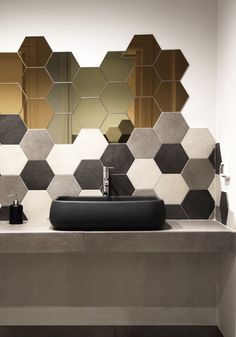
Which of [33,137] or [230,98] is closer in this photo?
[230,98]

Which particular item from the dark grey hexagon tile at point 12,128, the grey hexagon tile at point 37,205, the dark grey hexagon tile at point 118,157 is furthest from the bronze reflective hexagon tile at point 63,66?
the grey hexagon tile at point 37,205

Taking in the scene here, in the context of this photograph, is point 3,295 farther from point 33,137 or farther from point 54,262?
point 33,137

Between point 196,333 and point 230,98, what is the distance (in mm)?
1481

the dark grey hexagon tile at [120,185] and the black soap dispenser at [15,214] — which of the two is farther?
the dark grey hexagon tile at [120,185]

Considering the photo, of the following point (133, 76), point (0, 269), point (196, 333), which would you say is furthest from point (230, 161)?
point (0, 269)

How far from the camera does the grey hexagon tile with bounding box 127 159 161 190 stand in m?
2.57

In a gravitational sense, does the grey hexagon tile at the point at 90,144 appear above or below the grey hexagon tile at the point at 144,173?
above

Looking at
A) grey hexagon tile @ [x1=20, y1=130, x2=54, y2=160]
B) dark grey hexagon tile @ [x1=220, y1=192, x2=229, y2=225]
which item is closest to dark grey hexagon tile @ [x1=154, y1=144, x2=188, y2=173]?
dark grey hexagon tile @ [x1=220, y1=192, x2=229, y2=225]

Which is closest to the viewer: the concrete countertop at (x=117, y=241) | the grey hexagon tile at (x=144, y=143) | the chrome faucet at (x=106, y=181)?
the concrete countertop at (x=117, y=241)

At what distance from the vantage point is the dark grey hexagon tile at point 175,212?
2.56 meters

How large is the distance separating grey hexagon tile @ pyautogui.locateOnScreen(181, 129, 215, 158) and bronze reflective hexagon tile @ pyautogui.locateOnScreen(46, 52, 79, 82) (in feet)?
2.73

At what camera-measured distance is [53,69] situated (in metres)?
2.56

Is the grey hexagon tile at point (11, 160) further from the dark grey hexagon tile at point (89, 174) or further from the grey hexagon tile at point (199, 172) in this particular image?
the grey hexagon tile at point (199, 172)

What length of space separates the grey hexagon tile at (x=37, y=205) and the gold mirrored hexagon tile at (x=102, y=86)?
42cm
